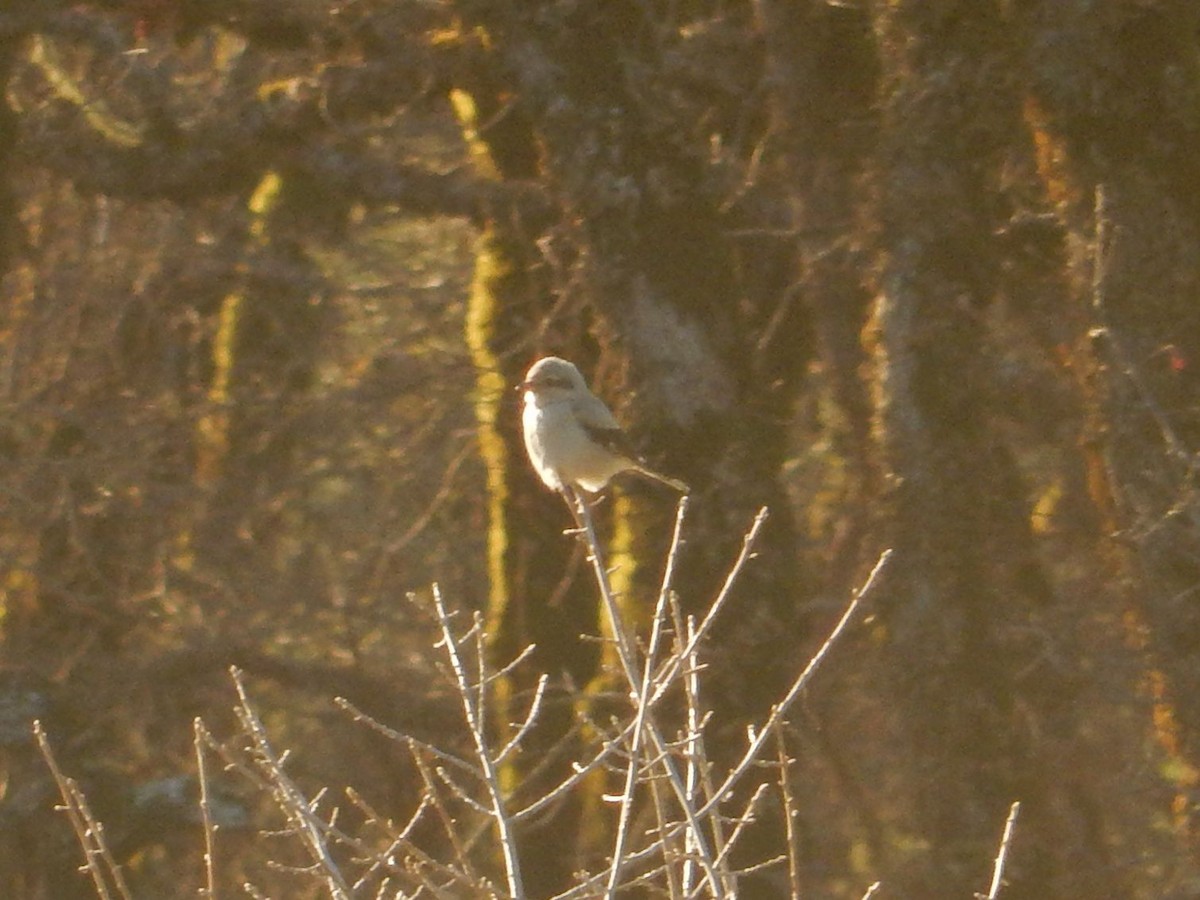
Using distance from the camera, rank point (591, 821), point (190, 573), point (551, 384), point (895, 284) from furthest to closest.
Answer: point (190, 573)
point (591, 821)
point (895, 284)
point (551, 384)

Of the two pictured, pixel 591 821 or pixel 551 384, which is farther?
pixel 591 821

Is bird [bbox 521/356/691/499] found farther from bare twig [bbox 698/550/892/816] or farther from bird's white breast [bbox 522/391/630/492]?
bare twig [bbox 698/550/892/816]

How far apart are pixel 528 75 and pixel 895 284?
176 centimetres

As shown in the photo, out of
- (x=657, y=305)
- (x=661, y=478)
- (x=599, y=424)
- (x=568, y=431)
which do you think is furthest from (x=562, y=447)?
(x=657, y=305)

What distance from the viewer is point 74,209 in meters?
11.8

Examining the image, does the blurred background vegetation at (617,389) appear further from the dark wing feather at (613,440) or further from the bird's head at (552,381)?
the bird's head at (552,381)

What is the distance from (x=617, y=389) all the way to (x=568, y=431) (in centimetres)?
122

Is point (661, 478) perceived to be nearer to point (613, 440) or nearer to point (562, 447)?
point (613, 440)

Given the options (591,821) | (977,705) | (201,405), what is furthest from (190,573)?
(977,705)

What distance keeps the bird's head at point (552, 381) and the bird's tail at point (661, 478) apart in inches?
17.0

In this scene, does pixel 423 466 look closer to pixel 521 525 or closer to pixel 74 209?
pixel 521 525

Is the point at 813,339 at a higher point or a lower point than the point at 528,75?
lower

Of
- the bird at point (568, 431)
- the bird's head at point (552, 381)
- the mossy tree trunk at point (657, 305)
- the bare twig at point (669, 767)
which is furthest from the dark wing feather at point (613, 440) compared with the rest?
the bare twig at point (669, 767)

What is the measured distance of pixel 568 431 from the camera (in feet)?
26.0
